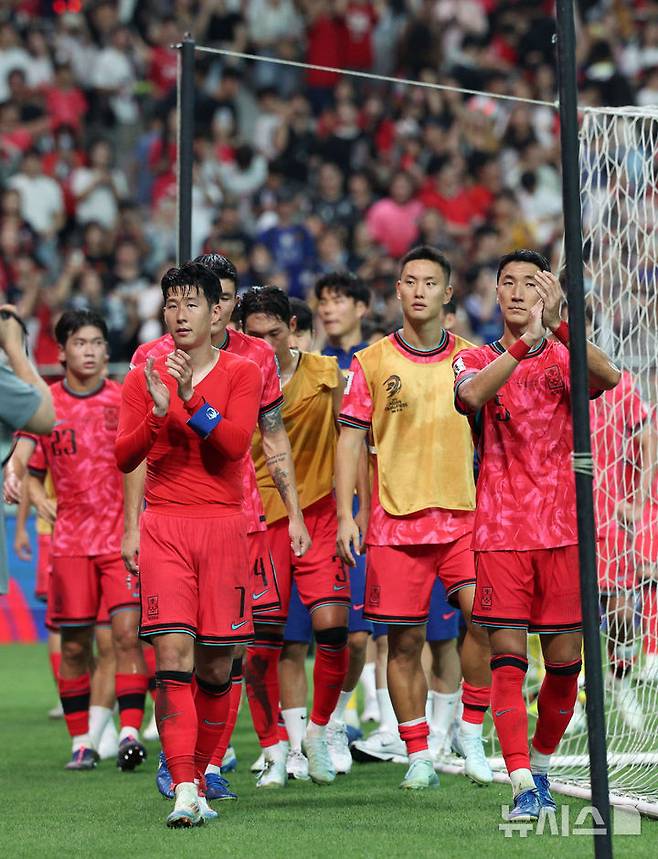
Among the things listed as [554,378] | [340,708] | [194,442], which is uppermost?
[554,378]

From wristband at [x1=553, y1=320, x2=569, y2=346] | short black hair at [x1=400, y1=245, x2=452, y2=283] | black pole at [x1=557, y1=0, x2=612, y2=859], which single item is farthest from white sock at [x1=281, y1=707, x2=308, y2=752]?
black pole at [x1=557, y1=0, x2=612, y2=859]

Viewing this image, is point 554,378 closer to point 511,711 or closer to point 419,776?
point 511,711

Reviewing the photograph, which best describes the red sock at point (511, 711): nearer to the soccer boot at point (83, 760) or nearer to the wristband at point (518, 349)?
the wristband at point (518, 349)

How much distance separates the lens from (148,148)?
19969 mm

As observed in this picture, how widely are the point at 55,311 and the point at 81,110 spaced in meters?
4.34

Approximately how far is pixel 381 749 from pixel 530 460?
281cm

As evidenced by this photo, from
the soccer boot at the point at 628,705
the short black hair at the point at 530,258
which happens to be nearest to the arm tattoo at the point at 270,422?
the short black hair at the point at 530,258

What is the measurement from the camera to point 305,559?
8086mm

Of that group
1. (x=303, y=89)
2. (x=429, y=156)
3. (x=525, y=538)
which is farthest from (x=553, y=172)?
(x=525, y=538)

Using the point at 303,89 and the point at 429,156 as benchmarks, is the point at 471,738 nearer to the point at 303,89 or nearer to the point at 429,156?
the point at 429,156

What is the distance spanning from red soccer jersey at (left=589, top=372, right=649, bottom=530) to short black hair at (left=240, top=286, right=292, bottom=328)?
184 centimetres

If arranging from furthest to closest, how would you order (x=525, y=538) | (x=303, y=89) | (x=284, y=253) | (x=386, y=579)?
(x=303, y=89), (x=284, y=253), (x=386, y=579), (x=525, y=538)

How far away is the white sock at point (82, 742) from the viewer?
28.8 ft

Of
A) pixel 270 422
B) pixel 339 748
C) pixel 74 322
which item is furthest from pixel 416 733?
pixel 74 322
